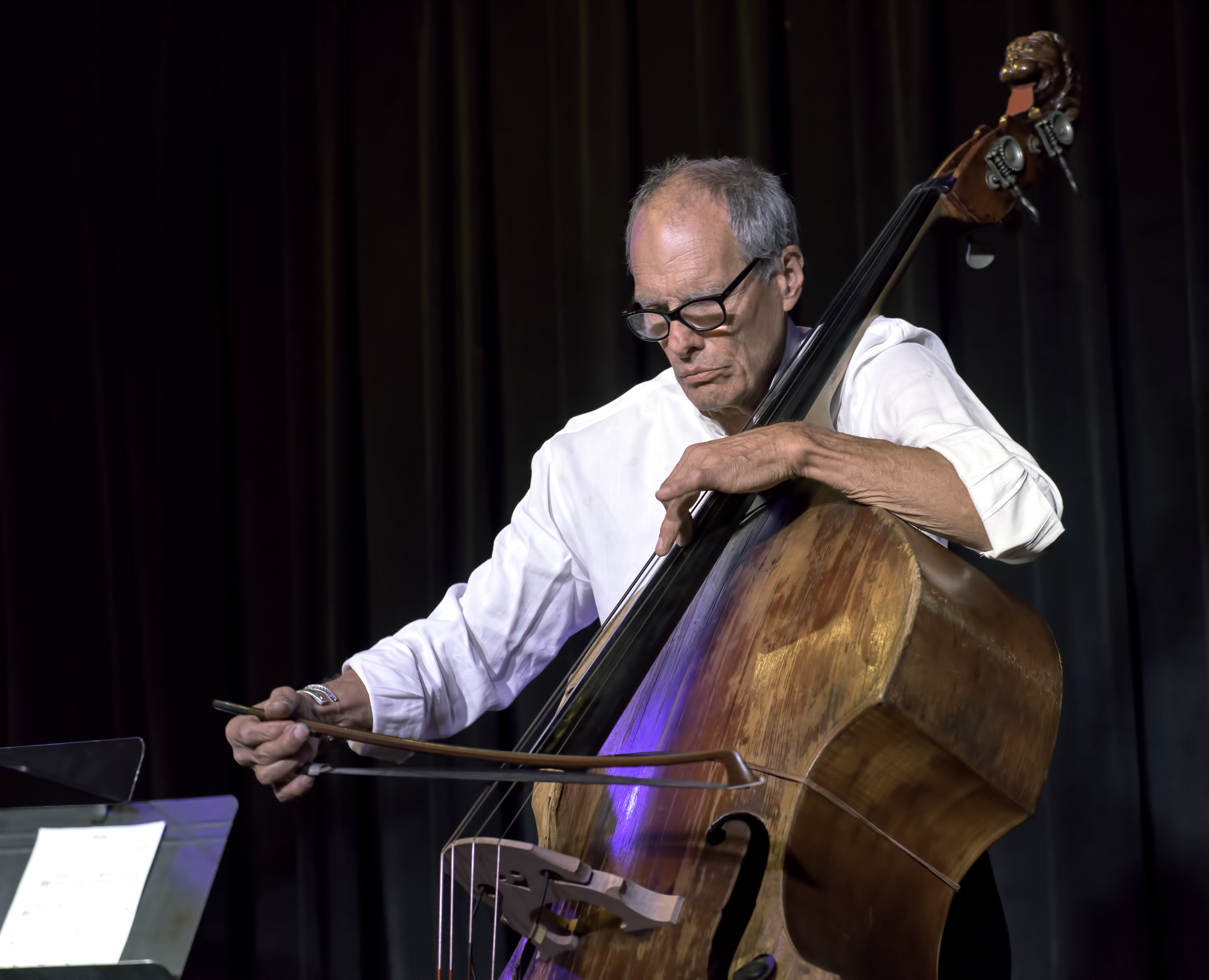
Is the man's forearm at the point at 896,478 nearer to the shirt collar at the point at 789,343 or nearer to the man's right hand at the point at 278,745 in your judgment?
the shirt collar at the point at 789,343

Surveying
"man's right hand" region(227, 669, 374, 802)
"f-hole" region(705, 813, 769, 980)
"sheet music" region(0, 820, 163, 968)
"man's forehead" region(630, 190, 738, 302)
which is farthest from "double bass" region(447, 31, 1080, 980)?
"sheet music" region(0, 820, 163, 968)

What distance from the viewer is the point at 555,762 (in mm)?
839

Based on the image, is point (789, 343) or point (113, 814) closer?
point (113, 814)

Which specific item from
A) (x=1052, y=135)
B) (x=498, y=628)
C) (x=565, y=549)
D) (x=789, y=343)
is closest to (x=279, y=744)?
(x=498, y=628)

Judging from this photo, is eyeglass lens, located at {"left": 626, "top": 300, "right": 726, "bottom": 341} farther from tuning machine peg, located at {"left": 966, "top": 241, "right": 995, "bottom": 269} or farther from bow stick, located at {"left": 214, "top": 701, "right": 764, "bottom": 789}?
bow stick, located at {"left": 214, "top": 701, "right": 764, "bottom": 789}

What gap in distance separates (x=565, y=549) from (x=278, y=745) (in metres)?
→ 0.60

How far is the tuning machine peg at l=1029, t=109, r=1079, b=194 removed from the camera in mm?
1361

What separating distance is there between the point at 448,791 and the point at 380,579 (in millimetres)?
479

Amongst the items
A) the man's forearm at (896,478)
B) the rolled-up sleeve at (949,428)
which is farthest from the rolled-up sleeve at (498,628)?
the man's forearm at (896,478)

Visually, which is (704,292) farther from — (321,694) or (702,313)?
(321,694)

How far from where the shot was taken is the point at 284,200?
238cm

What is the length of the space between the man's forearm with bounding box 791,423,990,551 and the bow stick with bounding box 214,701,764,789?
33cm

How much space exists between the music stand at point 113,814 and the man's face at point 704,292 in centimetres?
79

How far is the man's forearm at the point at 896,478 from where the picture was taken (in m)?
1.04
